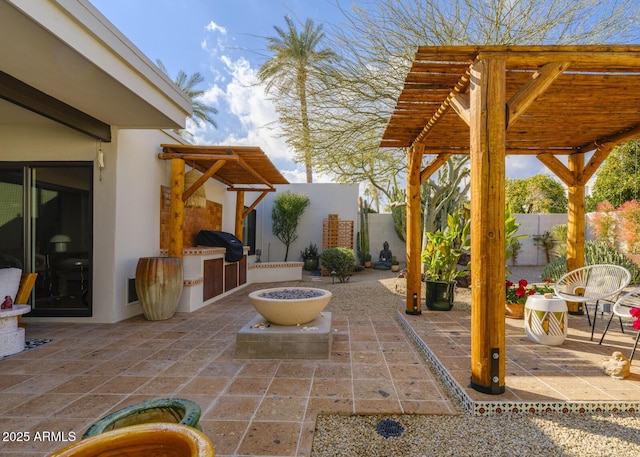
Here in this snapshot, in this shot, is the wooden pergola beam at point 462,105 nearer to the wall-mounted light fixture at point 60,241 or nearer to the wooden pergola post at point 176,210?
the wooden pergola post at point 176,210

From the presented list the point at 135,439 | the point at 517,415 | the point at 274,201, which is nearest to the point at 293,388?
the point at 517,415

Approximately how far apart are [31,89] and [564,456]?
17.5ft

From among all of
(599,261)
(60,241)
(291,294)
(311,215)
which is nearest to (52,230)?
(60,241)

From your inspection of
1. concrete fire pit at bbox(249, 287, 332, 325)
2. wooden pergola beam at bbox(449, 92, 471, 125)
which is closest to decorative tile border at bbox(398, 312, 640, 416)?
concrete fire pit at bbox(249, 287, 332, 325)

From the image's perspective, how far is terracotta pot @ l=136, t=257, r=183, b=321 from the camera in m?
4.65

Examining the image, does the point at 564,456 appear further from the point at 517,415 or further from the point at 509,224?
the point at 509,224

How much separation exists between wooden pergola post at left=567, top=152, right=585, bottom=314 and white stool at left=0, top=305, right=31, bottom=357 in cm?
715

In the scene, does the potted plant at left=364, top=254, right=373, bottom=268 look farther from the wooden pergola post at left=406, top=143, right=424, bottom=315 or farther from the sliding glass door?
the sliding glass door

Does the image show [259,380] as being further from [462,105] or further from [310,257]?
[310,257]

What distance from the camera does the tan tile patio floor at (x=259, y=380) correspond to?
7.10 ft

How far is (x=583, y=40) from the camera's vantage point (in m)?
6.13

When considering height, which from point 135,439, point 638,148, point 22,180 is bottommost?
point 135,439

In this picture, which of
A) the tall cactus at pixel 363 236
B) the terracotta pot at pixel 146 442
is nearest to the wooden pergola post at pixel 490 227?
the terracotta pot at pixel 146 442

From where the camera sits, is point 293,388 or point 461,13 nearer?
point 293,388
